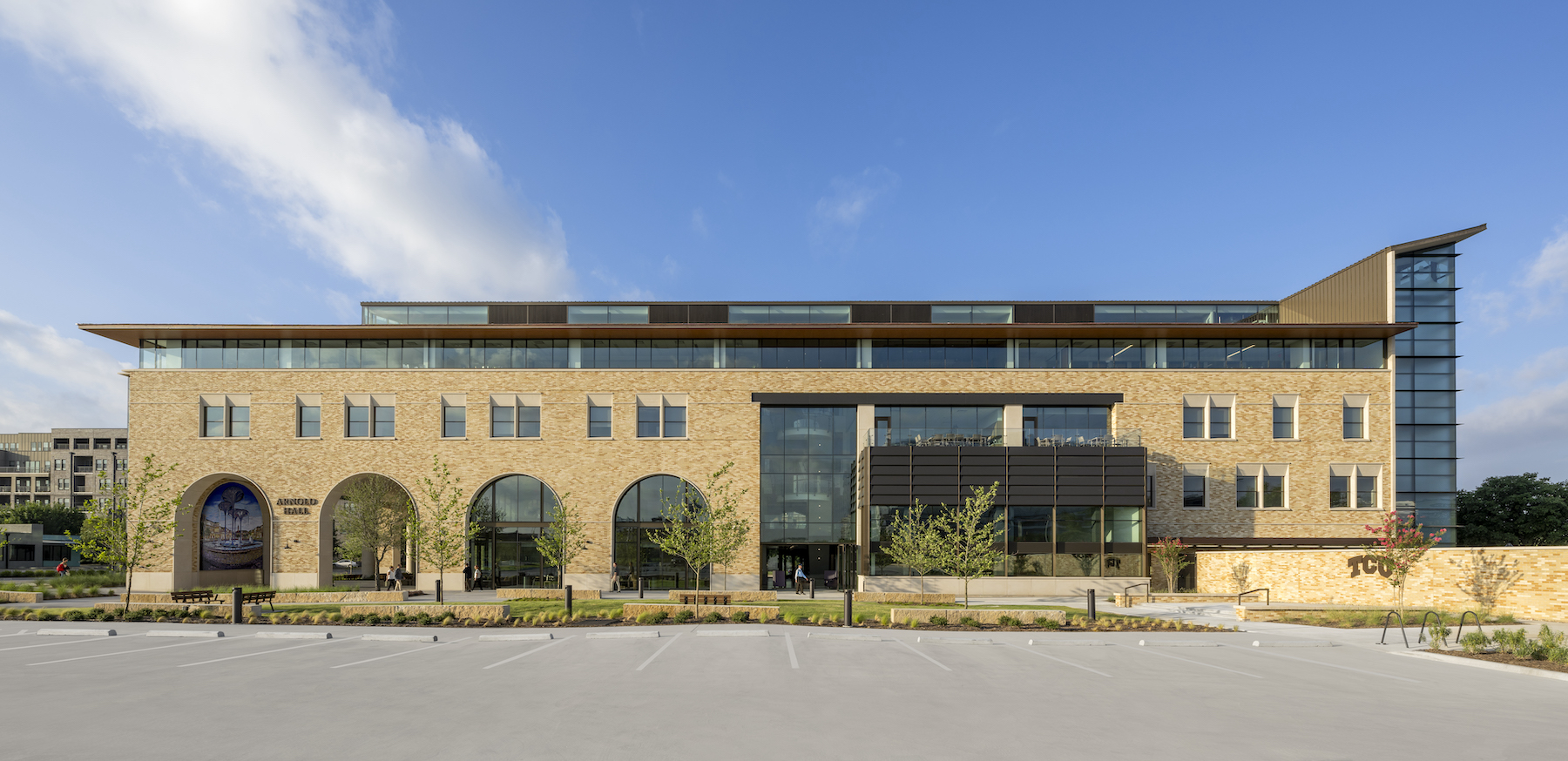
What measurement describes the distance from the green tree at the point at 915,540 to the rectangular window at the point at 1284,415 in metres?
18.1

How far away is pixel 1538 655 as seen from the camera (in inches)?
600

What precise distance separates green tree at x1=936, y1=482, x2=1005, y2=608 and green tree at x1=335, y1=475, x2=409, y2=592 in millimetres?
25590

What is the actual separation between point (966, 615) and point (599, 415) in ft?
73.6

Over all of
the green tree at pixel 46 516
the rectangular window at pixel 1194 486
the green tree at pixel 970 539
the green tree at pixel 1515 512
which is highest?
the rectangular window at pixel 1194 486

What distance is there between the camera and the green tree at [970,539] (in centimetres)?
2858

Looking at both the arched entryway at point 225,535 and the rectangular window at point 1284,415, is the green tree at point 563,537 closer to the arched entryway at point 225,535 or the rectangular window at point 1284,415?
the arched entryway at point 225,535

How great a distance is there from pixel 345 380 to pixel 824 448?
23.6 metres

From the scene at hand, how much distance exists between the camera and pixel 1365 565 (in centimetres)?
2917

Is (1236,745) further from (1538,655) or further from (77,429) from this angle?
(77,429)

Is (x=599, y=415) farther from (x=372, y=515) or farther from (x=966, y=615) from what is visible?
(x=966, y=615)

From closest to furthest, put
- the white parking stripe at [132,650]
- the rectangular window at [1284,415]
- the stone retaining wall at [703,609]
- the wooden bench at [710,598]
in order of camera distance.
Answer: the white parking stripe at [132,650], the stone retaining wall at [703,609], the wooden bench at [710,598], the rectangular window at [1284,415]

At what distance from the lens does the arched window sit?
38.7 meters

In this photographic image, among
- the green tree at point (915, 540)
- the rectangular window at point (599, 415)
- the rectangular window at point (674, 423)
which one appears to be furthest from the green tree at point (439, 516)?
the green tree at point (915, 540)

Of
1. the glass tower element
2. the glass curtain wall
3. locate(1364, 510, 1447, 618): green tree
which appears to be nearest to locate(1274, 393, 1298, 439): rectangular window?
the glass curtain wall
